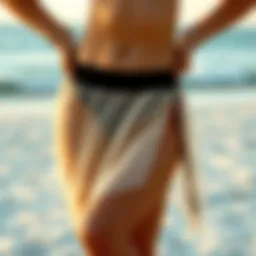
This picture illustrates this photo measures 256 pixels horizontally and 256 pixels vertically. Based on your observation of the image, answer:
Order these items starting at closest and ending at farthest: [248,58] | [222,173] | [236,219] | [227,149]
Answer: [236,219], [222,173], [227,149], [248,58]

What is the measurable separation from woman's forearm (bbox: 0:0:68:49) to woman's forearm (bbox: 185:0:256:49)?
0.63 ft

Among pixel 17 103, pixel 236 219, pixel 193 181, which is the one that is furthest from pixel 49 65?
pixel 193 181

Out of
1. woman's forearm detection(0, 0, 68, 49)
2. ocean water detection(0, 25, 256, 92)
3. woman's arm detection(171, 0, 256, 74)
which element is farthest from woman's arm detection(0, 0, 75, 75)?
ocean water detection(0, 25, 256, 92)

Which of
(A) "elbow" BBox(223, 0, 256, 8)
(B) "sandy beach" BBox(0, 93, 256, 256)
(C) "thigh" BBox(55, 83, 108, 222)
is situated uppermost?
(A) "elbow" BBox(223, 0, 256, 8)

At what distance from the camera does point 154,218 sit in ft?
3.60

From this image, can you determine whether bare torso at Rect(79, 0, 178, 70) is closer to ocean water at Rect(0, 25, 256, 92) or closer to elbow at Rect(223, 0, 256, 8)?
elbow at Rect(223, 0, 256, 8)

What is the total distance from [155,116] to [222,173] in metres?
1.62

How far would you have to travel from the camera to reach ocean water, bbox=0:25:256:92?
4.57 meters

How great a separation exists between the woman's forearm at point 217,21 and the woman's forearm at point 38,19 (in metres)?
0.19

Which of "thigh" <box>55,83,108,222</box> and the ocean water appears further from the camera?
the ocean water

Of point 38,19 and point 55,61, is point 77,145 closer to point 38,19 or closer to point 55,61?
point 38,19

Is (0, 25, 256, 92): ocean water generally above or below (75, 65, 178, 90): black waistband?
above

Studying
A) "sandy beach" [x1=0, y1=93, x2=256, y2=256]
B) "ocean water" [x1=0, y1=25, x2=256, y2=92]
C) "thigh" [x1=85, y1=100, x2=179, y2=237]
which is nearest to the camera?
"thigh" [x1=85, y1=100, x2=179, y2=237]

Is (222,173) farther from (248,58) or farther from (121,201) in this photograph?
(248,58)
